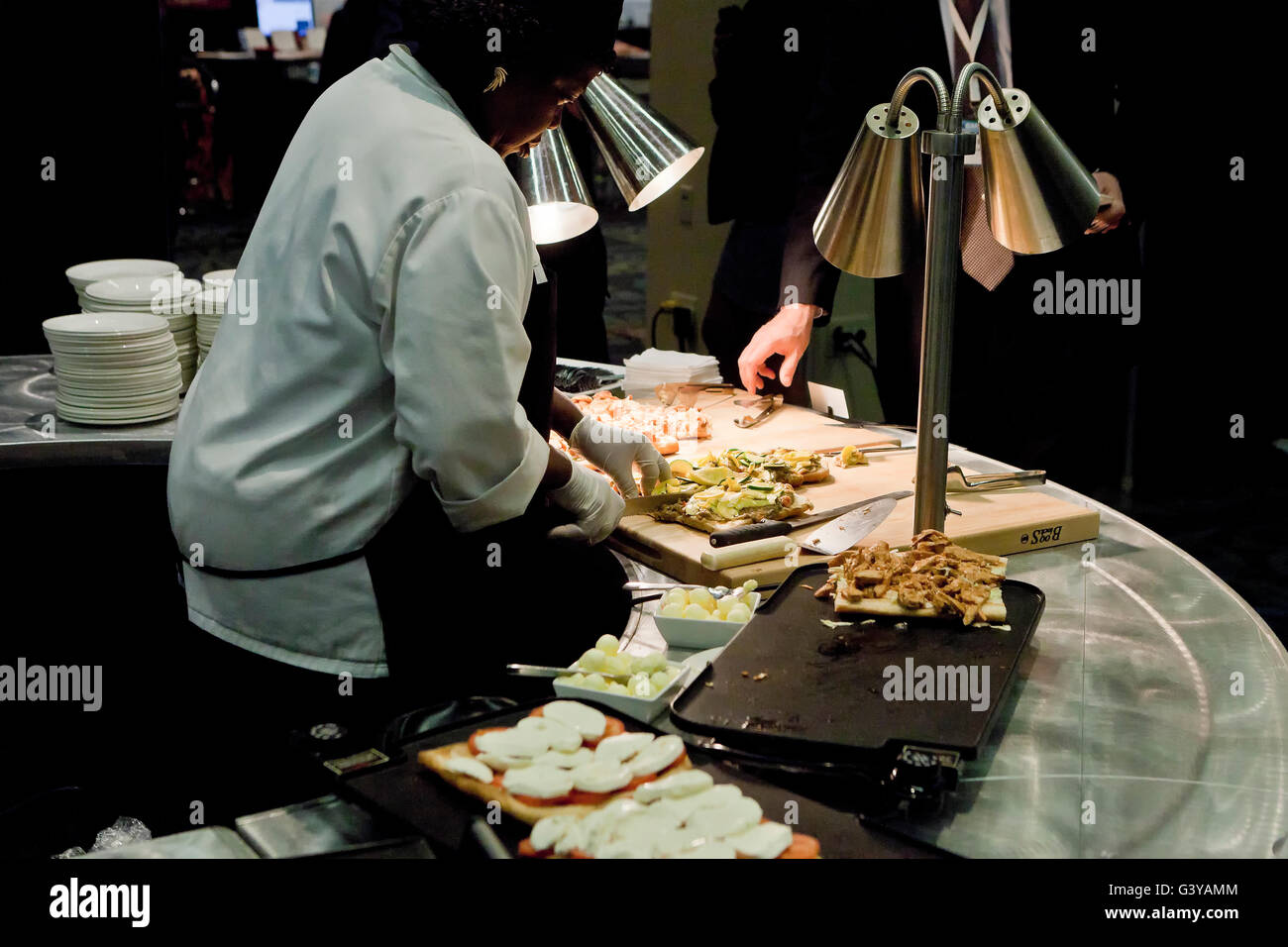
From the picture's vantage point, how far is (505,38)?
5.52 ft

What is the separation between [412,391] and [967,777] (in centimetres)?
80

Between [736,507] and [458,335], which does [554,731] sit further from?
[736,507]

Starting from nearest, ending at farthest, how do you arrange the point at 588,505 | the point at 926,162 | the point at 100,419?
1. the point at 588,505
2. the point at 926,162
3. the point at 100,419

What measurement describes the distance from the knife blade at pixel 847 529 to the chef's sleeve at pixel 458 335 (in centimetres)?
61

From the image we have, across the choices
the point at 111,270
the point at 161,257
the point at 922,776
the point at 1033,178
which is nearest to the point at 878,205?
the point at 1033,178

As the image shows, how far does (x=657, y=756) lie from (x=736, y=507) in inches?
37.2

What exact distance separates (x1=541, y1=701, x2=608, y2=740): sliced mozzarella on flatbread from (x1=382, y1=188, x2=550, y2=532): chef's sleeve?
0.38 m

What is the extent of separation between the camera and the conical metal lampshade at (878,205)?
191 centimetres

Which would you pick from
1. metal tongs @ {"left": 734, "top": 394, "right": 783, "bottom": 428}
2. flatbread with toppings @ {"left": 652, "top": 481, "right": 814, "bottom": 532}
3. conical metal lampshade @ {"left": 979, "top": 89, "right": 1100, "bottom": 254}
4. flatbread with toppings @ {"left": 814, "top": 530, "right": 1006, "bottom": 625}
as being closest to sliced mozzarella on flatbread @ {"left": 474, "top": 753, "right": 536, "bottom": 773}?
flatbread with toppings @ {"left": 814, "top": 530, "right": 1006, "bottom": 625}

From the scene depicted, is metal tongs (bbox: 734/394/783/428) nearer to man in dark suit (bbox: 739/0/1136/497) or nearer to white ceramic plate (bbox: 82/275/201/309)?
man in dark suit (bbox: 739/0/1136/497)

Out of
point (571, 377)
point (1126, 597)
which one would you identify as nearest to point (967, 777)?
point (1126, 597)

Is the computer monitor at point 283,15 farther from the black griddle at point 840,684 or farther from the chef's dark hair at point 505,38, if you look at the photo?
the black griddle at point 840,684

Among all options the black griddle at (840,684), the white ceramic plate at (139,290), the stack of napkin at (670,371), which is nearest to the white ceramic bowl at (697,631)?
the black griddle at (840,684)
